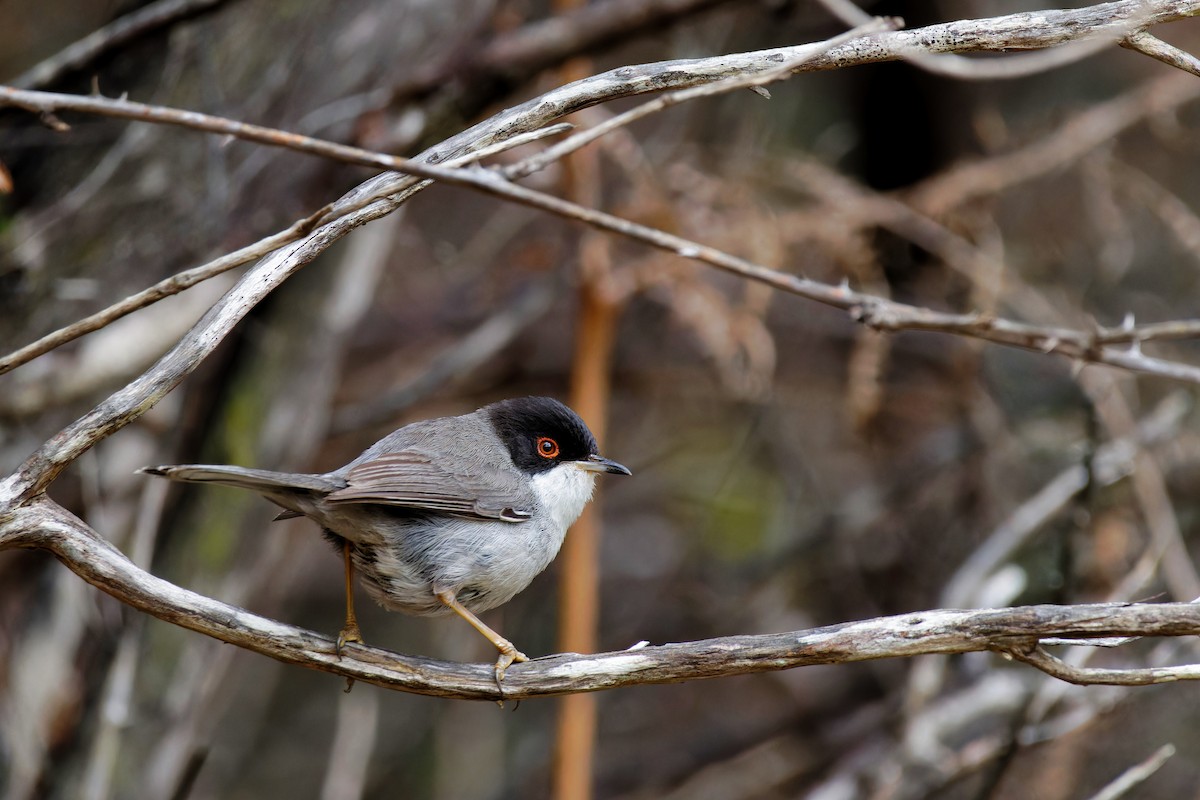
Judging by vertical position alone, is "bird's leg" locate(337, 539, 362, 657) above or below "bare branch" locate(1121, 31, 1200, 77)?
below

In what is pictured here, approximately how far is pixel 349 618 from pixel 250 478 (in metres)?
0.58

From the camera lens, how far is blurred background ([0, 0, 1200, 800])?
15.4 feet

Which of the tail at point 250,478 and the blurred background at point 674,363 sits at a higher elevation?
the blurred background at point 674,363

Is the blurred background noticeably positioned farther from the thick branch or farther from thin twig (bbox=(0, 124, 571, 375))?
thin twig (bbox=(0, 124, 571, 375))

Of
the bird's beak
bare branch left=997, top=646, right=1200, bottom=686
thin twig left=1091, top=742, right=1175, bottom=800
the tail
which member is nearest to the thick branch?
bare branch left=997, top=646, right=1200, bottom=686

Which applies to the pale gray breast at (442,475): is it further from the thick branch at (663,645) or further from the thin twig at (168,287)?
the thin twig at (168,287)

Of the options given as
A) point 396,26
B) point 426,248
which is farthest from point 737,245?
point 426,248

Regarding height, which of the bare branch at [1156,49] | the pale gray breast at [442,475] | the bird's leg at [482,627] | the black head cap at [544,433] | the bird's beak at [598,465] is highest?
the bare branch at [1156,49]

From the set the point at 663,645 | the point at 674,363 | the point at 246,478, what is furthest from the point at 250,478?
the point at 674,363

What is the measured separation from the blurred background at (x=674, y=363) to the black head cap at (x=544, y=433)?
1.09 meters

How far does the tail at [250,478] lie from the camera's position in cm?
237

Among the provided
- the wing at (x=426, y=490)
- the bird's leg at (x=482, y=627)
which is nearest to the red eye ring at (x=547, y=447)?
the wing at (x=426, y=490)

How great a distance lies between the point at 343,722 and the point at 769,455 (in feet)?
10.8

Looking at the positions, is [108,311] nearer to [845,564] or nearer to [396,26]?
[396,26]
